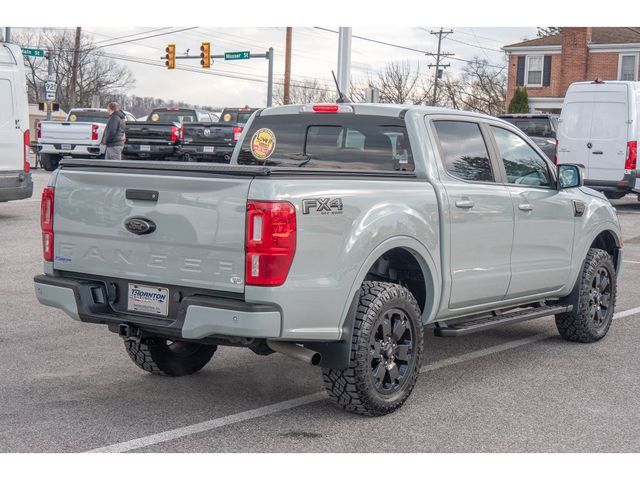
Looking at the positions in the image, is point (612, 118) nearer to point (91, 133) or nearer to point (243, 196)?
point (91, 133)

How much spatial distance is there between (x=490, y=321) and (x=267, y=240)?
238 centimetres

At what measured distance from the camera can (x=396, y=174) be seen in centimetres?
594

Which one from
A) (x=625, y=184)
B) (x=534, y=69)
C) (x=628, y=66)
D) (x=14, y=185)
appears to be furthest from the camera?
(x=534, y=69)

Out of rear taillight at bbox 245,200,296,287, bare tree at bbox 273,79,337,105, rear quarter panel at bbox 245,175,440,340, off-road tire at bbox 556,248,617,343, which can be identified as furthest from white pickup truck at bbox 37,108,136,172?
bare tree at bbox 273,79,337,105

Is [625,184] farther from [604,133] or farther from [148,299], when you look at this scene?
[148,299]

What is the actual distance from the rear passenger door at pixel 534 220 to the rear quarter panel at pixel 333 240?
1.37m

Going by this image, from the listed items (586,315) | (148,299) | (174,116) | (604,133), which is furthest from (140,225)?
(174,116)

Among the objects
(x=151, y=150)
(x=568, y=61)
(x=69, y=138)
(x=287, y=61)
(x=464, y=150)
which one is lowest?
(x=151, y=150)

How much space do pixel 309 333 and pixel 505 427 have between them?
1.27 meters

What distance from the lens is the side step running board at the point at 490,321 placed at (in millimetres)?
6418

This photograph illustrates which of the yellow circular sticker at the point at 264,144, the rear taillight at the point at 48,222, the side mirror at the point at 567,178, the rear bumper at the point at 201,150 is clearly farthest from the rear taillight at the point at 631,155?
the rear taillight at the point at 48,222

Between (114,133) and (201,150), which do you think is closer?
(114,133)

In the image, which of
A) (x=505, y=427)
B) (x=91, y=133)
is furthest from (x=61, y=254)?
(x=91, y=133)

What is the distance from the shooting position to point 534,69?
2064 inches
